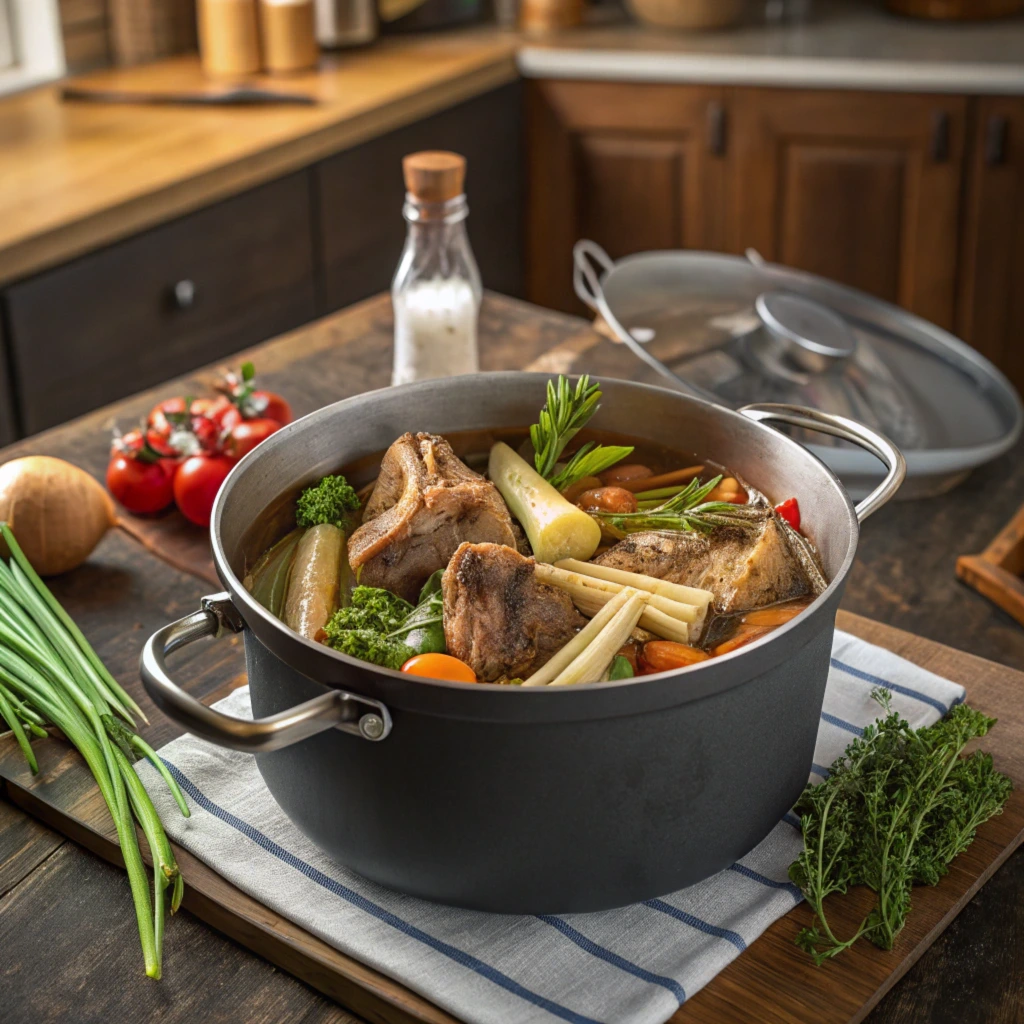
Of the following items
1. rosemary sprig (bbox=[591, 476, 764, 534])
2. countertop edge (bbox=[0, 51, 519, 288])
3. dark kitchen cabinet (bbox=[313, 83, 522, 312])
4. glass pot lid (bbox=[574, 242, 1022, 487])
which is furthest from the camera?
dark kitchen cabinet (bbox=[313, 83, 522, 312])

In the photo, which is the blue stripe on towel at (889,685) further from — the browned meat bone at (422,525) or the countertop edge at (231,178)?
the countertop edge at (231,178)

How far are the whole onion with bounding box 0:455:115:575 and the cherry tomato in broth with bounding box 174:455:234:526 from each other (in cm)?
10

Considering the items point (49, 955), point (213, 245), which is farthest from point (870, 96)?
point (49, 955)

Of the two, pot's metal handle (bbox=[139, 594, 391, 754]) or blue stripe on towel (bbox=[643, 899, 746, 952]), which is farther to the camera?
blue stripe on towel (bbox=[643, 899, 746, 952])

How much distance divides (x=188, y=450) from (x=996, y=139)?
244 centimetres

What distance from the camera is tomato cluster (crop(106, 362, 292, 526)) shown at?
154 cm

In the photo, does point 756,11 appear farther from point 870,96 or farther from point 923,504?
point 923,504

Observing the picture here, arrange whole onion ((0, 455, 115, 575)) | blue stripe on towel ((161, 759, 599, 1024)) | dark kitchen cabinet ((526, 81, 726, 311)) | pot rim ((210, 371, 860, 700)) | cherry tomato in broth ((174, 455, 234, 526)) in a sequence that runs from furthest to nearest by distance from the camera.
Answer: dark kitchen cabinet ((526, 81, 726, 311)), cherry tomato in broth ((174, 455, 234, 526)), whole onion ((0, 455, 115, 575)), blue stripe on towel ((161, 759, 599, 1024)), pot rim ((210, 371, 860, 700))

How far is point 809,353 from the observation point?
66.7 inches

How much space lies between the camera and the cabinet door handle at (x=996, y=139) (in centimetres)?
321

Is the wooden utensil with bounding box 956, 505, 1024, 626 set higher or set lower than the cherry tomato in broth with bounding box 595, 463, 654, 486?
lower

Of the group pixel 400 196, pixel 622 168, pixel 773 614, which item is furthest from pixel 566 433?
pixel 622 168

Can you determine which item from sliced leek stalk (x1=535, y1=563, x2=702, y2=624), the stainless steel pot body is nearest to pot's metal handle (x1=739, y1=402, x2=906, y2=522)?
the stainless steel pot body

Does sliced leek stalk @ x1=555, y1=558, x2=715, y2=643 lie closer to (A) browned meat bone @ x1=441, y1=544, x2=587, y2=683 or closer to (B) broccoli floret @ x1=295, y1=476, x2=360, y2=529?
(A) browned meat bone @ x1=441, y1=544, x2=587, y2=683
